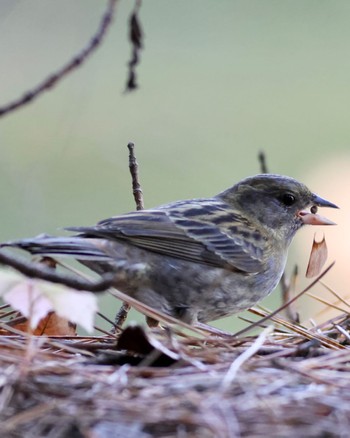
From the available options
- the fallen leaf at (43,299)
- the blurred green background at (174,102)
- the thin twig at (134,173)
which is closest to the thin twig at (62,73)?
the fallen leaf at (43,299)

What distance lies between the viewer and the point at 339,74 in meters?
11.3

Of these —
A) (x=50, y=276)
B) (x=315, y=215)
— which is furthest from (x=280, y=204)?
(x=50, y=276)

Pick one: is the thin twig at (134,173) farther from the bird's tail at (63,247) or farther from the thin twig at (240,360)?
the thin twig at (240,360)

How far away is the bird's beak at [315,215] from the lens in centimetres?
522

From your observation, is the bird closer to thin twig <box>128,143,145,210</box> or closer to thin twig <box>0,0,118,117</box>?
thin twig <box>128,143,145,210</box>

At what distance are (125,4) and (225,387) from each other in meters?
9.41

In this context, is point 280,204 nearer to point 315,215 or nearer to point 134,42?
point 315,215

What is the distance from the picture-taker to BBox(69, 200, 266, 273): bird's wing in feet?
15.1

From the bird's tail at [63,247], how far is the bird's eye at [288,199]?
1.40m

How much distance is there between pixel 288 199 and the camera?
17.9 ft

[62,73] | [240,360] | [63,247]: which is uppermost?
[62,73]

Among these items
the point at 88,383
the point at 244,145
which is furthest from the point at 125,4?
the point at 88,383

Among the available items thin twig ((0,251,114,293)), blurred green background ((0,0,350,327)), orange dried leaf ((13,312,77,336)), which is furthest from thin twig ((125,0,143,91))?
blurred green background ((0,0,350,327))

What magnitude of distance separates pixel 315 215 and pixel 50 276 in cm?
270
